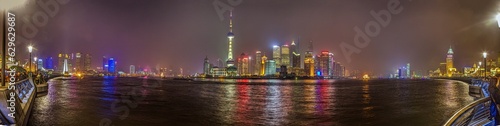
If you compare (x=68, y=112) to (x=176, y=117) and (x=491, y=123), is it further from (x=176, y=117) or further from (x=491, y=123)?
(x=491, y=123)

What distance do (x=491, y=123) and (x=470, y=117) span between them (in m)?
0.64

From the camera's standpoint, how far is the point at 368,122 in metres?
15.9

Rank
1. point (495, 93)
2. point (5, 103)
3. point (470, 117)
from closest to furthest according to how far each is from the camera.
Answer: point (495, 93)
point (470, 117)
point (5, 103)

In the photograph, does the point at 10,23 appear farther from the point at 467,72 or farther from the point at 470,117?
the point at 467,72

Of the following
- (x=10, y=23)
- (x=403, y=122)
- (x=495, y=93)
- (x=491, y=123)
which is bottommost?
(x=403, y=122)

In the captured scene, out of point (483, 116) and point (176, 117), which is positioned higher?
point (483, 116)

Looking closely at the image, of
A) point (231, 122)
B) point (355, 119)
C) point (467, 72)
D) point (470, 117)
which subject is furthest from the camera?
point (467, 72)

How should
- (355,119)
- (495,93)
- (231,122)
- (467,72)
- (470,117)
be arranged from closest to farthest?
(495,93) < (470,117) < (231,122) < (355,119) < (467,72)

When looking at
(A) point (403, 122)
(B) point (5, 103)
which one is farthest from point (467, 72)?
(B) point (5, 103)

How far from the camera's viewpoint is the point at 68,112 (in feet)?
60.1

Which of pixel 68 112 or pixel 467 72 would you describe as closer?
pixel 68 112

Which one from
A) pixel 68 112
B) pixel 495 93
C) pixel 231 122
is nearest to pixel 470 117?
pixel 495 93

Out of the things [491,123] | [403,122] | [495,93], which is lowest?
[403,122]

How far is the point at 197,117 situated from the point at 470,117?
12.3 m
